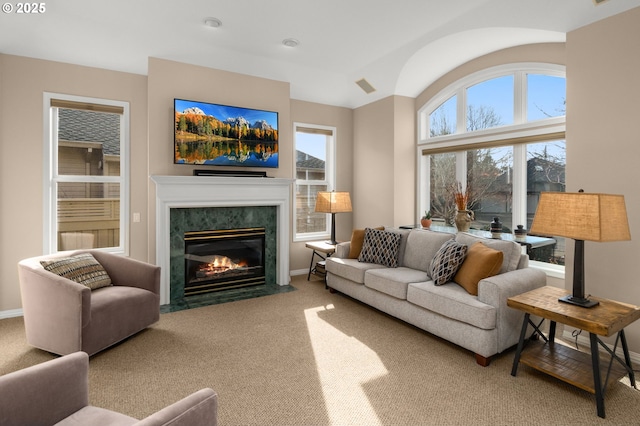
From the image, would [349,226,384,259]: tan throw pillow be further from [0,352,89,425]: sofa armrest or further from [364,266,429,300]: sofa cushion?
[0,352,89,425]: sofa armrest

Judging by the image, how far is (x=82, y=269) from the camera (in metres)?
3.25

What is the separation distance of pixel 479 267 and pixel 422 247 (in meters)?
0.96

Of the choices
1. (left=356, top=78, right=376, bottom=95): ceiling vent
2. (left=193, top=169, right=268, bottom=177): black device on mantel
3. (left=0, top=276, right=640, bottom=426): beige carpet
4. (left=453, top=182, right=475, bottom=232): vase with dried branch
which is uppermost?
(left=356, top=78, right=376, bottom=95): ceiling vent

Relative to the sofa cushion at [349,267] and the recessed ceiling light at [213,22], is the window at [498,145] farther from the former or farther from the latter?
the recessed ceiling light at [213,22]

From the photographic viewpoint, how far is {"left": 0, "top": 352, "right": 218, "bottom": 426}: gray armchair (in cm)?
118

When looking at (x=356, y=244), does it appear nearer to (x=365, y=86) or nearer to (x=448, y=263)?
(x=448, y=263)

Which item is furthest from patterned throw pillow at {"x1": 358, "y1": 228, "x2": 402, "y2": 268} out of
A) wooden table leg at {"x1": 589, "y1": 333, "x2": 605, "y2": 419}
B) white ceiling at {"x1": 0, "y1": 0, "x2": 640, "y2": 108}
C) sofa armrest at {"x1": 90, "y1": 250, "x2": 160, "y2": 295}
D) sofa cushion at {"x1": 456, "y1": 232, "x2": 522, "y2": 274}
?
sofa armrest at {"x1": 90, "y1": 250, "x2": 160, "y2": 295}

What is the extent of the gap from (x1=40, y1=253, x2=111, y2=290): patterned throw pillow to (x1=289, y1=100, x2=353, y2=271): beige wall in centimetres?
270

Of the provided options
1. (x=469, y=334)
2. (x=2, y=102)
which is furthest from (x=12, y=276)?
(x=469, y=334)

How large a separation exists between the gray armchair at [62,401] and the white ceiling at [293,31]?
3.15 m

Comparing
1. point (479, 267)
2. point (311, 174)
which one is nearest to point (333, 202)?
point (311, 174)

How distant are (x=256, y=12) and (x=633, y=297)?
409cm

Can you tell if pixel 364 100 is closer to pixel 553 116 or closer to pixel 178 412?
pixel 553 116

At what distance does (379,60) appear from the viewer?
467 cm
